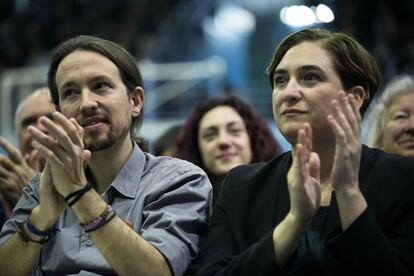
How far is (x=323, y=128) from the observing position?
2178 millimetres

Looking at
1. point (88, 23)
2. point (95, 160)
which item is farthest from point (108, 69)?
point (88, 23)

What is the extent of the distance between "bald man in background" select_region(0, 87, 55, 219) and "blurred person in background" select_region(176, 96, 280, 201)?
0.75 m

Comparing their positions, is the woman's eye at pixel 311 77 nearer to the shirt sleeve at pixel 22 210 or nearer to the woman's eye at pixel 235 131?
the shirt sleeve at pixel 22 210

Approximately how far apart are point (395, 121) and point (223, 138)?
3.06ft

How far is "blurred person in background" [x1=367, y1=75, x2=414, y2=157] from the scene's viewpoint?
3057 mm

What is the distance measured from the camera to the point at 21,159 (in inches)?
121

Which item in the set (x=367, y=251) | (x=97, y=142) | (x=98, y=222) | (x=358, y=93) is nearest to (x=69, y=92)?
(x=97, y=142)

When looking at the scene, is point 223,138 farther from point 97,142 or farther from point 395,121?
point 97,142

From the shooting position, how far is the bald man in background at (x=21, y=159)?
3.08m

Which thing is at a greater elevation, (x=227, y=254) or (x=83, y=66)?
(x=83, y=66)

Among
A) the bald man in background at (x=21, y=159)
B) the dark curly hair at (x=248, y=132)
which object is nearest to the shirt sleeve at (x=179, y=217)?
the bald man in background at (x=21, y=159)

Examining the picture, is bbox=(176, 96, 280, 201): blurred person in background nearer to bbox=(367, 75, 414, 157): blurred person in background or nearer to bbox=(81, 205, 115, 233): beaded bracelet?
bbox=(367, 75, 414, 157): blurred person in background

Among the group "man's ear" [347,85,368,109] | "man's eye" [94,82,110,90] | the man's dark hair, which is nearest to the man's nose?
"man's eye" [94,82,110,90]

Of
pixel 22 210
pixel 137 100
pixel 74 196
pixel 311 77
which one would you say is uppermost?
pixel 311 77
